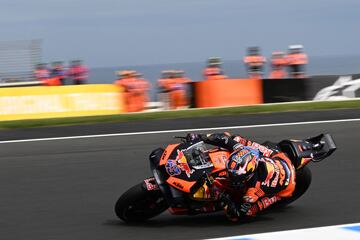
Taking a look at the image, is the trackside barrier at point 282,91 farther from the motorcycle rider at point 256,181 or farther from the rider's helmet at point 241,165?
the rider's helmet at point 241,165

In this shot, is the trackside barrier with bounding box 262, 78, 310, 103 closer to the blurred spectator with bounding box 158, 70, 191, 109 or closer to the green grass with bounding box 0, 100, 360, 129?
the green grass with bounding box 0, 100, 360, 129

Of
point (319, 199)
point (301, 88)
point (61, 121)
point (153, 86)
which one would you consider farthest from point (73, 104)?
point (319, 199)

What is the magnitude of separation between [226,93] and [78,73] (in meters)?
7.80

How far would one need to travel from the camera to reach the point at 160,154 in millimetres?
6027

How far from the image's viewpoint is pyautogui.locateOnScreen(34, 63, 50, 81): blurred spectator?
23.2 meters

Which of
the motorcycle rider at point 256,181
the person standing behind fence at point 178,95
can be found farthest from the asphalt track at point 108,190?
the person standing behind fence at point 178,95

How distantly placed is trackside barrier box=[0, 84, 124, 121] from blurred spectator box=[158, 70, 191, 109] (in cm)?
205

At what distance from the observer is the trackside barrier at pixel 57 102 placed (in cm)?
1536

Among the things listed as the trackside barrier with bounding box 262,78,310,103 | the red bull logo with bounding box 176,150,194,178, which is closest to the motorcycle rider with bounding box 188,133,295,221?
the red bull logo with bounding box 176,150,194,178

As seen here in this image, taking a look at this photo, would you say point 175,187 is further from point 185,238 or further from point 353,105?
point 353,105

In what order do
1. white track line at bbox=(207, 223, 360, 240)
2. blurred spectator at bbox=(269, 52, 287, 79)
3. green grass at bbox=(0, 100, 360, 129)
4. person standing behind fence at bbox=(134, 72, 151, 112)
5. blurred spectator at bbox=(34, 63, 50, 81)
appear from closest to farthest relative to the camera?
white track line at bbox=(207, 223, 360, 240)
green grass at bbox=(0, 100, 360, 129)
person standing behind fence at bbox=(134, 72, 151, 112)
blurred spectator at bbox=(269, 52, 287, 79)
blurred spectator at bbox=(34, 63, 50, 81)

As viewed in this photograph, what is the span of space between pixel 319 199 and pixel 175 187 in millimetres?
2107

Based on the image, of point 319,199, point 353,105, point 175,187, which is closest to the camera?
point 175,187

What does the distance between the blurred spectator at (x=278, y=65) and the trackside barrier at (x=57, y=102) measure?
809 centimetres
